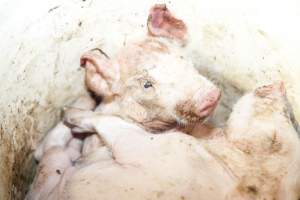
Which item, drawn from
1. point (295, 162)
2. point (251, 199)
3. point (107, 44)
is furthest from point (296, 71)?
point (107, 44)

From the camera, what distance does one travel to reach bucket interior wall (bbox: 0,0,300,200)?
1393 millimetres

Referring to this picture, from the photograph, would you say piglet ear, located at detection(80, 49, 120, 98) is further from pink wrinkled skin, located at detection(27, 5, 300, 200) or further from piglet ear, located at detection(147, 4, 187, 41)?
piglet ear, located at detection(147, 4, 187, 41)

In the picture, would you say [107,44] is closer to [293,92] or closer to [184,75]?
[184,75]

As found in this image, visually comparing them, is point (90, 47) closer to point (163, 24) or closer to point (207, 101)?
point (163, 24)

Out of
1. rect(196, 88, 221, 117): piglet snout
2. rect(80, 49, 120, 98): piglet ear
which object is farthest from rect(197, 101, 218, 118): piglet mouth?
rect(80, 49, 120, 98): piglet ear

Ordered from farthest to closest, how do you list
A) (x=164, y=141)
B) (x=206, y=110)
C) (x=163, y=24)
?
(x=163, y=24) < (x=206, y=110) < (x=164, y=141)

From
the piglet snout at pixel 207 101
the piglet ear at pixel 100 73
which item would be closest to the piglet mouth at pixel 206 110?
the piglet snout at pixel 207 101

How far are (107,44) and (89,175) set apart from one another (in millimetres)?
545

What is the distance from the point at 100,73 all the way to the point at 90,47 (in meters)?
0.18

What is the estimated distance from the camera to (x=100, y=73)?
1.47 metres

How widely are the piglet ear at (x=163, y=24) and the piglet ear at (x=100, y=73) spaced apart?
6.3 inches

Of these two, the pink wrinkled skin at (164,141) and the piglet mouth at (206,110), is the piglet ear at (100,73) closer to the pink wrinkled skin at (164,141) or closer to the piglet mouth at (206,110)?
the pink wrinkled skin at (164,141)

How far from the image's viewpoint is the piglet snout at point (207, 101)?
140cm

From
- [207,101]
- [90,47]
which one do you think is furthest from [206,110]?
[90,47]
